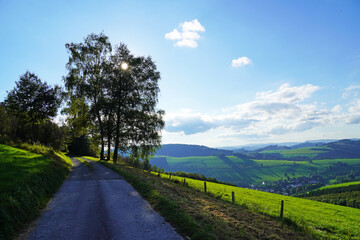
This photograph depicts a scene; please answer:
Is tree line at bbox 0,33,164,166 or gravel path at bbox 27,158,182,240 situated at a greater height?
tree line at bbox 0,33,164,166

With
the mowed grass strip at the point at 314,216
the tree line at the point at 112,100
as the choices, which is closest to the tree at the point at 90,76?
the tree line at the point at 112,100

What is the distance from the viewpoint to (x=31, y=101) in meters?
31.2

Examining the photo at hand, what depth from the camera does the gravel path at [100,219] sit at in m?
7.30

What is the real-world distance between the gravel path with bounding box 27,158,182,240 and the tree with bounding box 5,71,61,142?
999 inches

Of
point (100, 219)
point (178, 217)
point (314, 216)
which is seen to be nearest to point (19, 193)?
point (100, 219)

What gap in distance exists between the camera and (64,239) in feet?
22.7

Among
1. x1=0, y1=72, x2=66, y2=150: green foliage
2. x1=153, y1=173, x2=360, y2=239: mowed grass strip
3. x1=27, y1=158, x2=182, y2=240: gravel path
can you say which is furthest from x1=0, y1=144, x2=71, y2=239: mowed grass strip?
x1=0, y1=72, x2=66, y2=150: green foliage

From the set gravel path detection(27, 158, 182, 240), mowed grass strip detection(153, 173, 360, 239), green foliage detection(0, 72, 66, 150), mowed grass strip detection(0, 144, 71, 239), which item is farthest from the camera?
green foliage detection(0, 72, 66, 150)

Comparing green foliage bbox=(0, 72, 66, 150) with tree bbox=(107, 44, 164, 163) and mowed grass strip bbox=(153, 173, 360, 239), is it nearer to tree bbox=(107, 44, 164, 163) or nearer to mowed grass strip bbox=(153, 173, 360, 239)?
tree bbox=(107, 44, 164, 163)

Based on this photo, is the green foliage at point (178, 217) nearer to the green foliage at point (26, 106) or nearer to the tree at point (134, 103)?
the tree at point (134, 103)

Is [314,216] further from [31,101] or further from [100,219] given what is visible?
[31,101]

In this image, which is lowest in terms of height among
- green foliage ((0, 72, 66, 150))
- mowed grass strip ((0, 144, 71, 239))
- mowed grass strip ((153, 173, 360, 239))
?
mowed grass strip ((153, 173, 360, 239))

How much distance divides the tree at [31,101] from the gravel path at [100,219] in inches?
999

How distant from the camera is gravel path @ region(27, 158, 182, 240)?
23.9 feet
